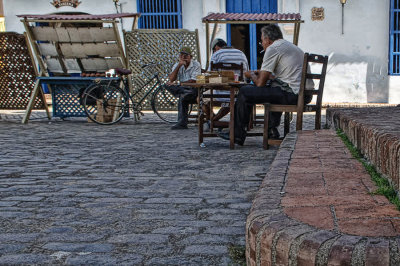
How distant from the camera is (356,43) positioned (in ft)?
49.4

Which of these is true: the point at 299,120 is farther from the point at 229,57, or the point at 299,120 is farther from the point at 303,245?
the point at 303,245

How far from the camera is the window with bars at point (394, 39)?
14791 mm

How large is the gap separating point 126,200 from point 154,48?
25.7 feet

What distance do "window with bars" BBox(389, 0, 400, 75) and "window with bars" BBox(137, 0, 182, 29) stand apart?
5.30m

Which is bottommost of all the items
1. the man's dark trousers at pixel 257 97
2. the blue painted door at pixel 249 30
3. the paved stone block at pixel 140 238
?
the paved stone block at pixel 140 238

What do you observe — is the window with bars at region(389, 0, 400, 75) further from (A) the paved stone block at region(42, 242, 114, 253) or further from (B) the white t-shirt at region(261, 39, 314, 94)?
(A) the paved stone block at region(42, 242, 114, 253)

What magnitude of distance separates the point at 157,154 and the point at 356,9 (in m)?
10.0

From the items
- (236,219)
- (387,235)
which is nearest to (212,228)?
(236,219)

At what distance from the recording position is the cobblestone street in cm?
297

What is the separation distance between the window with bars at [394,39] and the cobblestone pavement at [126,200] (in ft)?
27.4

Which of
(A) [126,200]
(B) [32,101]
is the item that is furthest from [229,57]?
(A) [126,200]

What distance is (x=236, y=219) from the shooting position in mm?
3521

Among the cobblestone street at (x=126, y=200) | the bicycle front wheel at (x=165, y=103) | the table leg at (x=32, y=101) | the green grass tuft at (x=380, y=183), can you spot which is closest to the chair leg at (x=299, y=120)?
the cobblestone street at (x=126, y=200)

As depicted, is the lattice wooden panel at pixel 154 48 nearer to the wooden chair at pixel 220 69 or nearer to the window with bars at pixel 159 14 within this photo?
the wooden chair at pixel 220 69
